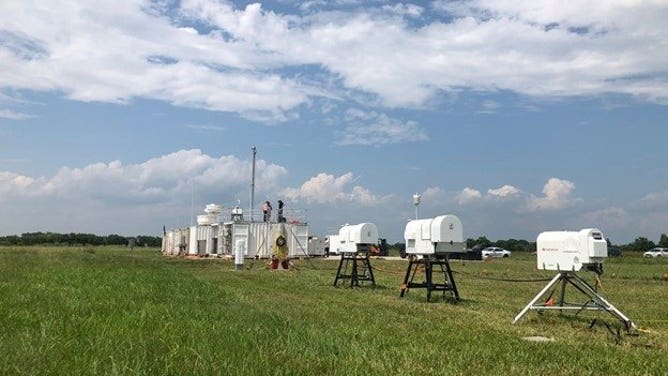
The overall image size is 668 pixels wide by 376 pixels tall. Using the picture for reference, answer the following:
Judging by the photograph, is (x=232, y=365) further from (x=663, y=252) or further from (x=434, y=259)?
(x=663, y=252)

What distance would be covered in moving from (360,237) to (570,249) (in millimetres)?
10427

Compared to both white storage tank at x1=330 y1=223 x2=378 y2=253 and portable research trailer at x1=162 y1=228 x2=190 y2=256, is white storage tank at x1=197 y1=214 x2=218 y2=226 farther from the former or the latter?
white storage tank at x1=330 y1=223 x2=378 y2=253

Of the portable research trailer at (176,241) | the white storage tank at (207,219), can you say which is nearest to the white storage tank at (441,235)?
the white storage tank at (207,219)

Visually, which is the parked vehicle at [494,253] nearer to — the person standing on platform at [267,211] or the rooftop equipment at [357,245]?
the person standing on platform at [267,211]

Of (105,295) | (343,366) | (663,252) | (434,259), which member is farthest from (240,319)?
(663,252)

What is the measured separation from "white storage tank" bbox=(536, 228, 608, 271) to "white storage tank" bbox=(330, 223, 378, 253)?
9554mm

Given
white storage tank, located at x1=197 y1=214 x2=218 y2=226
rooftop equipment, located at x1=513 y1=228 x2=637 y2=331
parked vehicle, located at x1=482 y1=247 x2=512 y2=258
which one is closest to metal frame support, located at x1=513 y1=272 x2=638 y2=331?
rooftop equipment, located at x1=513 y1=228 x2=637 y2=331

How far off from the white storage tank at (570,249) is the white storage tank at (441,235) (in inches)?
151

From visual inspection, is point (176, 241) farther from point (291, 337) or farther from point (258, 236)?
point (291, 337)

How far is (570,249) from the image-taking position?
12.9 m

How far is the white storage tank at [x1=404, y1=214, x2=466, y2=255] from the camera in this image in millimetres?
17312

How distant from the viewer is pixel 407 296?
61.1 ft

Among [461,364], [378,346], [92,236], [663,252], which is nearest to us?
[461,364]

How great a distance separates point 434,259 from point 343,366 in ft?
36.8
